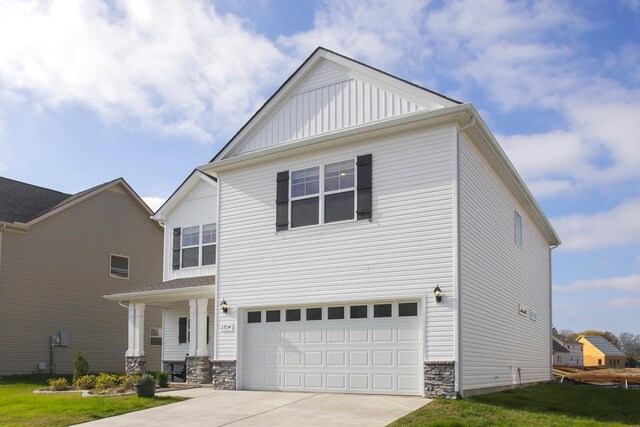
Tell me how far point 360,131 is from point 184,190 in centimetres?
936

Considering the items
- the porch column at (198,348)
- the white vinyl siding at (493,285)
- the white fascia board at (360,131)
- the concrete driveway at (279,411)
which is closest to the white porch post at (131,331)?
the porch column at (198,348)

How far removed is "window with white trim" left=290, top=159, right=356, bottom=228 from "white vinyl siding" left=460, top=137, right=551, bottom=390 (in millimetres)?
2794

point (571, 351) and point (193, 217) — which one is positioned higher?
point (193, 217)

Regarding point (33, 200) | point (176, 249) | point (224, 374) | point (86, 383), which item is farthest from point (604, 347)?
point (86, 383)

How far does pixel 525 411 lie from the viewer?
13172 mm

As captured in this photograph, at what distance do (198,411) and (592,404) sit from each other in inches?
364

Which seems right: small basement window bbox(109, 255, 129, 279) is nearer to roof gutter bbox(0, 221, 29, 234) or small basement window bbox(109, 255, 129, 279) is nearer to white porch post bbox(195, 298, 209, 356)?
roof gutter bbox(0, 221, 29, 234)

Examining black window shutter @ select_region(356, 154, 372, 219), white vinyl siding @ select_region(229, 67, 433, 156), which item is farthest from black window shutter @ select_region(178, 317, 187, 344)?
black window shutter @ select_region(356, 154, 372, 219)

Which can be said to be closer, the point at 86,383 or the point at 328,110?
the point at 328,110

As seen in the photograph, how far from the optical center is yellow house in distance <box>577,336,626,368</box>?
86.0m

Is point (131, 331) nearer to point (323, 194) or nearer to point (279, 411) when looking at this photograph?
point (323, 194)

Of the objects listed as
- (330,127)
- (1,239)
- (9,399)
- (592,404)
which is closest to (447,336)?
(592,404)

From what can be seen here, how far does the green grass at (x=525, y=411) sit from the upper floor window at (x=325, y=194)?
4.82 meters

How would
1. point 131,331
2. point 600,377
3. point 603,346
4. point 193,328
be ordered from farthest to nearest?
point 603,346 → point 600,377 → point 131,331 → point 193,328
